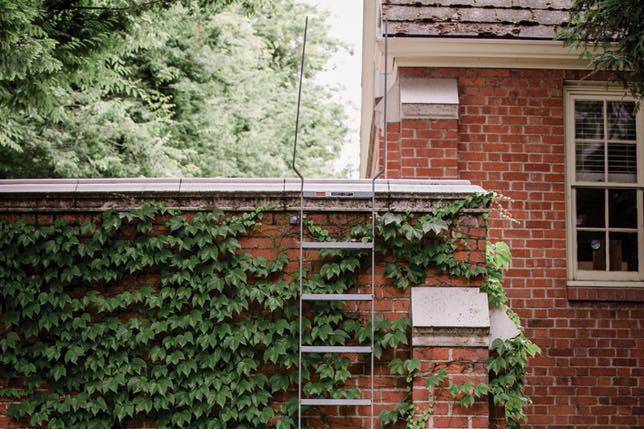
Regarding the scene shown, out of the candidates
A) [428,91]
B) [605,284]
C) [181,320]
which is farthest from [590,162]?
[181,320]

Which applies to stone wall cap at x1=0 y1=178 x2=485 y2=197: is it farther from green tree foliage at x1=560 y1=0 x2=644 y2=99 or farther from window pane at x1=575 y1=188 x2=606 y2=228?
window pane at x1=575 y1=188 x2=606 y2=228

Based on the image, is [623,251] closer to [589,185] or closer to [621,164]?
[589,185]

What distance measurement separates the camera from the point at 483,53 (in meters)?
8.23

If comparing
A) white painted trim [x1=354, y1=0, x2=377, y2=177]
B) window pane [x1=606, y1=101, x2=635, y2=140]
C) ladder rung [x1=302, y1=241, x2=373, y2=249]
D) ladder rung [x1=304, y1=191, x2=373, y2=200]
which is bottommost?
ladder rung [x1=302, y1=241, x2=373, y2=249]

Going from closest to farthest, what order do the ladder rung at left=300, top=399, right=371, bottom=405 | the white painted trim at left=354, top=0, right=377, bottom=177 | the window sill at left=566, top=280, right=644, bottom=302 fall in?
the ladder rung at left=300, top=399, right=371, bottom=405 < the window sill at left=566, top=280, right=644, bottom=302 < the white painted trim at left=354, top=0, right=377, bottom=177

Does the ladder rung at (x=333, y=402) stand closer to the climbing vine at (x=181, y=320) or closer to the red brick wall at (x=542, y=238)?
the climbing vine at (x=181, y=320)

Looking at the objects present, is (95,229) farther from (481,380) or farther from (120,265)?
(481,380)

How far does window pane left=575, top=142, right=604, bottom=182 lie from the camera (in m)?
8.37

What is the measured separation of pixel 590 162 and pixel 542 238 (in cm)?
98

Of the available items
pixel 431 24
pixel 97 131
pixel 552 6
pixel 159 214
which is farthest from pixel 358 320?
pixel 97 131

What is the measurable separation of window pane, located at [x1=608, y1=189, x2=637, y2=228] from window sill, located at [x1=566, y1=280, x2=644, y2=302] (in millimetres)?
618

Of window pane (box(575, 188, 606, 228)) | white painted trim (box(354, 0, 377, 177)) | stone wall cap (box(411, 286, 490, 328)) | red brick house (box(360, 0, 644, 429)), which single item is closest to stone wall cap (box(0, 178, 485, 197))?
stone wall cap (box(411, 286, 490, 328))

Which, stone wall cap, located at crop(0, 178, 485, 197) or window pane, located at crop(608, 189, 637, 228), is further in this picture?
window pane, located at crop(608, 189, 637, 228)

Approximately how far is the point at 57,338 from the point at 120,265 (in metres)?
0.72
